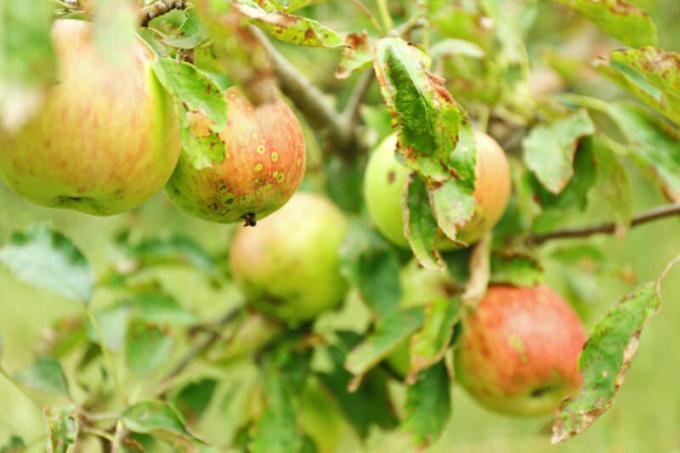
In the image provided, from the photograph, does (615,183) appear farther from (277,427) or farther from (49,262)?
(49,262)

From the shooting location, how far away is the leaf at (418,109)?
633 millimetres

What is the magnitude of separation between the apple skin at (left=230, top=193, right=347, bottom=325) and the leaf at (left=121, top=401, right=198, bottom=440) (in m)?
0.33

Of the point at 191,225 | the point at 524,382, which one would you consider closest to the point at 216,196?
the point at 524,382

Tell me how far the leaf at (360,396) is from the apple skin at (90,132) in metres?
0.59

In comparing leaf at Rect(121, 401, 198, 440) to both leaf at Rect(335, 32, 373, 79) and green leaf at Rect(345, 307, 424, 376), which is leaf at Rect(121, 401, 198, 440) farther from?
leaf at Rect(335, 32, 373, 79)

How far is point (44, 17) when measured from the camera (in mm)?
404

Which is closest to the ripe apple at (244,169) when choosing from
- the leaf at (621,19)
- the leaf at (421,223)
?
the leaf at (421,223)

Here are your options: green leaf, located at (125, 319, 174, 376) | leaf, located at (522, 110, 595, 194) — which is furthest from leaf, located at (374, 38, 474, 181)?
green leaf, located at (125, 319, 174, 376)

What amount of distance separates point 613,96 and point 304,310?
153 cm

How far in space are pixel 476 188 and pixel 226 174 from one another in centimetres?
30

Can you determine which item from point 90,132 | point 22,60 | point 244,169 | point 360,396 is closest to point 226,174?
point 244,169

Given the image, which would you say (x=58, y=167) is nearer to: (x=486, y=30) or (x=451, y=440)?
(x=486, y=30)

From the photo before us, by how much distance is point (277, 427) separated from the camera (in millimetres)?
1008

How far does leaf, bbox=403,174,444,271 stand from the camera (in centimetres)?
70
